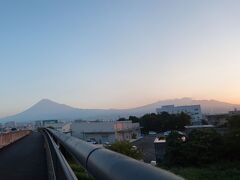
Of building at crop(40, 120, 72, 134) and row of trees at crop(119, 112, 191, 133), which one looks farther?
row of trees at crop(119, 112, 191, 133)

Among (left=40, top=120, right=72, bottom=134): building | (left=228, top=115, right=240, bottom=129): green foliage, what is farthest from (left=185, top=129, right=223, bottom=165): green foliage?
(left=40, top=120, right=72, bottom=134): building

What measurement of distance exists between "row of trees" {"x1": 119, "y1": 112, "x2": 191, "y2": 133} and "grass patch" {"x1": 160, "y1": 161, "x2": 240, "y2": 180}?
175 ft

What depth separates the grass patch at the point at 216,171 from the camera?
37.1 m

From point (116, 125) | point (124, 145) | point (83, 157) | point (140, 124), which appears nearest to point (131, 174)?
point (83, 157)

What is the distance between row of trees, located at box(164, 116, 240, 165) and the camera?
48.0 meters

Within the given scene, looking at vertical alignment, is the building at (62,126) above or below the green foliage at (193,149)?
above

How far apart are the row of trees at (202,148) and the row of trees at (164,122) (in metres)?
51.2

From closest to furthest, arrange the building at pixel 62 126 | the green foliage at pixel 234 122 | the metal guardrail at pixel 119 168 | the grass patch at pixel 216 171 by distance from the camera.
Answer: the metal guardrail at pixel 119 168
the building at pixel 62 126
the grass patch at pixel 216 171
the green foliage at pixel 234 122

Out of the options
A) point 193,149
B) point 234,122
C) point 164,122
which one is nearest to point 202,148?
point 193,149

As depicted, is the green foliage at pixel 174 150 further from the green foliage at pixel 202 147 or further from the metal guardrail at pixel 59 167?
the metal guardrail at pixel 59 167

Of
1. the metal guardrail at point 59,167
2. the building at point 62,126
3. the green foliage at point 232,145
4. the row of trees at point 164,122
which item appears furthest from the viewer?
the row of trees at point 164,122

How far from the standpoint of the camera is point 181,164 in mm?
48844

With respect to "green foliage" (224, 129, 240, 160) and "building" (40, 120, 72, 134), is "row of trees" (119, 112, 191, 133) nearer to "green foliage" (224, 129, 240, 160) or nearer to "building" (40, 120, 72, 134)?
"building" (40, 120, 72, 134)

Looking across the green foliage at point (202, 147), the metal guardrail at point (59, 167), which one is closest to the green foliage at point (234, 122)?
the green foliage at point (202, 147)
